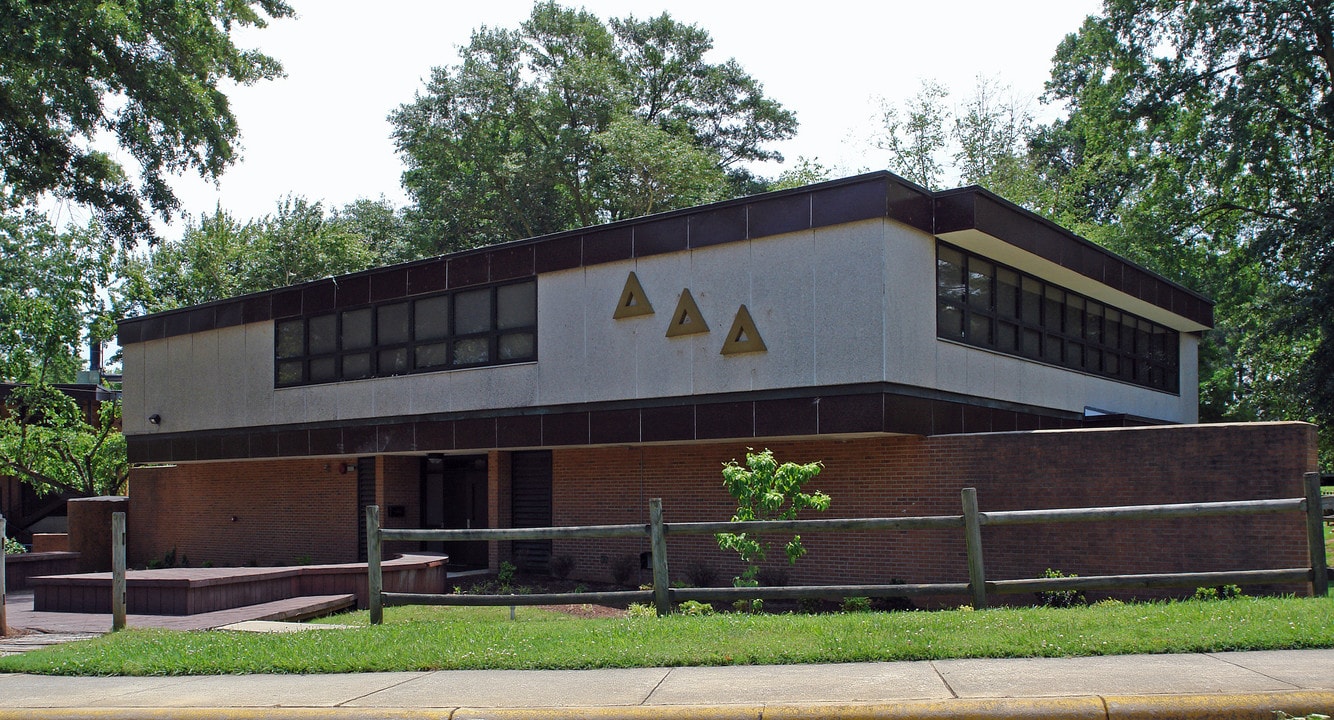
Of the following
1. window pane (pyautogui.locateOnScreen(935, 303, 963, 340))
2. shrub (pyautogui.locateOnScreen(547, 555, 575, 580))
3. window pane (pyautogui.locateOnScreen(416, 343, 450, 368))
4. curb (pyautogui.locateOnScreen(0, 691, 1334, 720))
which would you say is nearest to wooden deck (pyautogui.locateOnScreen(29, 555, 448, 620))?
shrub (pyautogui.locateOnScreen(547, 555, 575, 580))

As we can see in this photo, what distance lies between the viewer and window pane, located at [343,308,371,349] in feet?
73.2

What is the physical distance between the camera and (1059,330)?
68.3 ft

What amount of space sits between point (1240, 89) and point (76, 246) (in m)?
45.6

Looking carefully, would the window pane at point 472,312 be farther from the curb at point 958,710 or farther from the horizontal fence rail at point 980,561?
the curb at point 958,710

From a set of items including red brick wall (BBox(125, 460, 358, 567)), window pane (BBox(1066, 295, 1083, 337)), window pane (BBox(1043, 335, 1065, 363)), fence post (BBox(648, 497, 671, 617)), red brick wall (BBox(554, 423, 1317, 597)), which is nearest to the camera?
fence post (BBox(648, 497, 671, 617))

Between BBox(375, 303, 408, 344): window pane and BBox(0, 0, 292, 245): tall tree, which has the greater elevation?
BBox(0, 0, 292, 245): tall tree

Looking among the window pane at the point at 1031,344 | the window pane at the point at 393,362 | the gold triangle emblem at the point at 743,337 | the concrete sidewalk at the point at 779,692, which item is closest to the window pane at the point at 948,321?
the window pane at the point at 1031,344

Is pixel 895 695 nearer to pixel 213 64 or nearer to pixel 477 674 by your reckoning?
pixel 477 674

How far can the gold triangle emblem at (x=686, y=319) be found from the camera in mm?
17688

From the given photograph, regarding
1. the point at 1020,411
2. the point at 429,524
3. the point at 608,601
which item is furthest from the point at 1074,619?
the point at 429,524

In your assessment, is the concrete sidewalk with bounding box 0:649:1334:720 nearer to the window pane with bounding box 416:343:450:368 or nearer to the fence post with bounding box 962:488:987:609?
the fence post with bounding box 962:488:987:609

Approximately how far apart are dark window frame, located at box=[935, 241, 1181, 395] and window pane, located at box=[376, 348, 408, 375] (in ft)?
33.3

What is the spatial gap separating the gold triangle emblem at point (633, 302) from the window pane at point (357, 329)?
244 inches

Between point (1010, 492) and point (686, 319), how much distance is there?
548 centimetres
